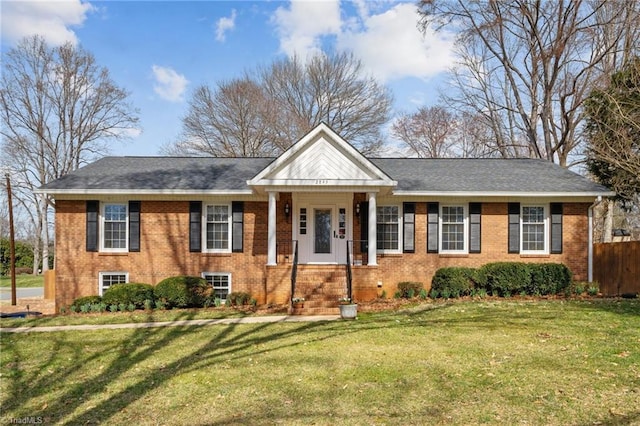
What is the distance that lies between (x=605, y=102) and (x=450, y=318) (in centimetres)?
1085

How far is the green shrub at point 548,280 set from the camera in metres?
14.2

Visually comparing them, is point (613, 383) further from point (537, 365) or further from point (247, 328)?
point (247, 328)

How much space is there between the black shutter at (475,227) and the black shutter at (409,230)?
1.86 m

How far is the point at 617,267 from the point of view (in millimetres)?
15953

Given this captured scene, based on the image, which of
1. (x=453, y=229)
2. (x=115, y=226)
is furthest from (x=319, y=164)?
(x=115, y=226)

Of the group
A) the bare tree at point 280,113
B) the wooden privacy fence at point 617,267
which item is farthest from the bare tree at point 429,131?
the wooden privacy fence at point 617,267

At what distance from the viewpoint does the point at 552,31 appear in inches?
919

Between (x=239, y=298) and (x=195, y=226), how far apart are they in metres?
2.83

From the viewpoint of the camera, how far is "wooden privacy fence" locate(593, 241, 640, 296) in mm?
15203

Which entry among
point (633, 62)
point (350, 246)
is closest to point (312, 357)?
point (350, 246)

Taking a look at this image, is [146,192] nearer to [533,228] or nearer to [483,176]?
[483,176]

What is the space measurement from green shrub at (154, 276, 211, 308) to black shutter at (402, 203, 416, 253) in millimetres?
6503

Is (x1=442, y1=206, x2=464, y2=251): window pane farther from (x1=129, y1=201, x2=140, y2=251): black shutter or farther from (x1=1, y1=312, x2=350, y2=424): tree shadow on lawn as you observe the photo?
(x1=129, y1=201, x2=140, y2=251): black shutter

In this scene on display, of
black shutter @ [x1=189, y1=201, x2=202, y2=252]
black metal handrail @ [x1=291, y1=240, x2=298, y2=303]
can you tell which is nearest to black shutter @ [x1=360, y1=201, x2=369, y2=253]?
black metal handrail @ [x1=291, y1=240, x2=298, y2=303]
